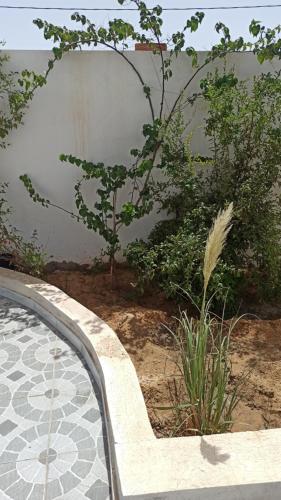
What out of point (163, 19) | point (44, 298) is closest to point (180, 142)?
point (163, 19)

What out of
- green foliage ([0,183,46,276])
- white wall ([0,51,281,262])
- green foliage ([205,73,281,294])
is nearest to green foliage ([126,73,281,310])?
green foliage ([205,73,281,294])

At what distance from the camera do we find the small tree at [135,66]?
3240 millimetres

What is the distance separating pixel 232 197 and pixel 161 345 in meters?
1.27

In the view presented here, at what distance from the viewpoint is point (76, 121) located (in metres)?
3.76

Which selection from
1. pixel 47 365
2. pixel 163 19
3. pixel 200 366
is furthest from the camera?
pixel 163 19

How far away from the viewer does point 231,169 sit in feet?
10.8

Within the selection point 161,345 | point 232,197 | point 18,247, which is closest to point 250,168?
point 232,197

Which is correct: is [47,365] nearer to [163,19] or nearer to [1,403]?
[1,403]

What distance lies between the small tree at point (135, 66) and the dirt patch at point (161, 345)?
39 centimetres

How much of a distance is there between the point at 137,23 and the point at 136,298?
2.17 metres

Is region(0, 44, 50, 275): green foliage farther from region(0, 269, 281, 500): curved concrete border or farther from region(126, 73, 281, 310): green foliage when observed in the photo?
region(0, 269, 281, 500): curved concrete border

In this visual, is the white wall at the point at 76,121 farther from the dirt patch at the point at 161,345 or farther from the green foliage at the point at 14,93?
the dirt patch at the point at 161,345

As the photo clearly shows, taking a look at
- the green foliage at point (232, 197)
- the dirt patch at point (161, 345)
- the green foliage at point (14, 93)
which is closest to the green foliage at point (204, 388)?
the dirt patch at point (161, 345)

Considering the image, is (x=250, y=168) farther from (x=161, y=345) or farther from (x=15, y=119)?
(x=15, y=119)
